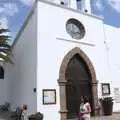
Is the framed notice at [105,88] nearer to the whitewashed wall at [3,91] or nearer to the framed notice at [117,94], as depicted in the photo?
the framed notice at [117,94]

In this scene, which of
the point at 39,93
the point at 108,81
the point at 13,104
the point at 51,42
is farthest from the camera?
the point at 13,104

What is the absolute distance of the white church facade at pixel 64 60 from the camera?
15.0 m

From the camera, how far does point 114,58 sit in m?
19.7

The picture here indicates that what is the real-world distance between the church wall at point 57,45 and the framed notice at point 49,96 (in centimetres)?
23

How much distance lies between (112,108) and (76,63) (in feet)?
13.7

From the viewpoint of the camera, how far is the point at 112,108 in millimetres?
17547

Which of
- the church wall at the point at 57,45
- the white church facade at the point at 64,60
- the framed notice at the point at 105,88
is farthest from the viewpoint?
the framed notice at the point at 105,88

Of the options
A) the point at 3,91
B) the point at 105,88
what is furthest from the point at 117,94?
the point at 3,91

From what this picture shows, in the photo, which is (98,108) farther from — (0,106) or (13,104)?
(0,106)

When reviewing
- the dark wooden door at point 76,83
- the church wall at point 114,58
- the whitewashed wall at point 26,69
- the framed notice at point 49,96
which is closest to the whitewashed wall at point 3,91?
the whitewashed wall at point 26,69

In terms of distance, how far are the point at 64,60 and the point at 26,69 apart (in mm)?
3039

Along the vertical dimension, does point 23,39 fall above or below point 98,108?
above

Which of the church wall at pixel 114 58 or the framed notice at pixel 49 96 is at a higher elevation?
the church wall at pixel 114 58

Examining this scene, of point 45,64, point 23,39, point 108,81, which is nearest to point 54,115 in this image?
point 45,64
